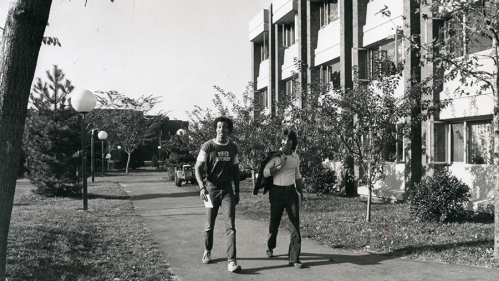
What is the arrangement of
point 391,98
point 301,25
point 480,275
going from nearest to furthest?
point 480,275 < point 391,98 < point 301,25

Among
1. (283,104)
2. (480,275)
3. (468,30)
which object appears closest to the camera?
(480,275)

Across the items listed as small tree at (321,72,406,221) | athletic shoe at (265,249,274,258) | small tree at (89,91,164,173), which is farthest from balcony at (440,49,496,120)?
small tree at (89,91,164,173)

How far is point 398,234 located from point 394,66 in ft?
11.3

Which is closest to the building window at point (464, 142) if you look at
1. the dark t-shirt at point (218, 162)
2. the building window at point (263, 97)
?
the dark t-shirt at point (218, 162)

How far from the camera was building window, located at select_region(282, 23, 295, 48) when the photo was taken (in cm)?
2425

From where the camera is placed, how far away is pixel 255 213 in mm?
11961

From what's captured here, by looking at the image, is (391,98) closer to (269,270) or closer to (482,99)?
(482,99)

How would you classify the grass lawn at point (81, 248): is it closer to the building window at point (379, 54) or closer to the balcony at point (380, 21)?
the building window at point (379, 54)

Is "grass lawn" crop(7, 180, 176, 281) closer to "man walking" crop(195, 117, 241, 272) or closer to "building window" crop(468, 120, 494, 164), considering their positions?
"man walking" crop(195, 117, 241, 272)

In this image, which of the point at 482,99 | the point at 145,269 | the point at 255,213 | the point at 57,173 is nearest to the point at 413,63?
the point at 482,99

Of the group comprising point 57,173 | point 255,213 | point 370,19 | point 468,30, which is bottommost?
point 255,213

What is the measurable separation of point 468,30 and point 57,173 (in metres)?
13.3

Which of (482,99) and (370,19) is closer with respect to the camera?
(482,99)

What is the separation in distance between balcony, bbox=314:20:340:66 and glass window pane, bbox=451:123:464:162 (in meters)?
6.51
